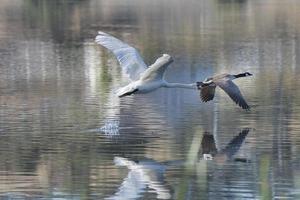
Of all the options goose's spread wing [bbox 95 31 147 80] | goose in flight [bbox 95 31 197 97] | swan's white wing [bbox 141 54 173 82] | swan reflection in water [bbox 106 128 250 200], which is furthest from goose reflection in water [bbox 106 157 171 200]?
goose's spread wing [bbox 95 31 147 80]

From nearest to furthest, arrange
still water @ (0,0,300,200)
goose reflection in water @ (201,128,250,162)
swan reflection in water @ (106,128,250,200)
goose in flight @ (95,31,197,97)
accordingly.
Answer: swan reflection in water @ (106,128,250,200), still water @ (0,0,300,200), goose reflection in water @ (201,128,250,162), goose in flight @ (95,31,197,97)

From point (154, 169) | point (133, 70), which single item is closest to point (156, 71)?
point (133, 70)

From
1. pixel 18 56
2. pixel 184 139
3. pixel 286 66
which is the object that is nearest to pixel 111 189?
pixel 184 139

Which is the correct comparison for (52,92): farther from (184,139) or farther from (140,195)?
(140,195)

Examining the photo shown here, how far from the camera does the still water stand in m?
13.1

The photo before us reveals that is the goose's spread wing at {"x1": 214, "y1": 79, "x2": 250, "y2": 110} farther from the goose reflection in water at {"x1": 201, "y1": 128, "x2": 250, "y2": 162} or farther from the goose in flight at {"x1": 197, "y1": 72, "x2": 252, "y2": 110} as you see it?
the goose reflection in water at {"x1": 201, "y1": 128, "x2": 250, "y2": 162}

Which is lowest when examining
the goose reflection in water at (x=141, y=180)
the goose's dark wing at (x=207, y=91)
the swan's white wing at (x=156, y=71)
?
the goose reflection in water at (x=141, y=180)

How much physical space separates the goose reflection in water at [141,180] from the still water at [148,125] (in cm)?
1

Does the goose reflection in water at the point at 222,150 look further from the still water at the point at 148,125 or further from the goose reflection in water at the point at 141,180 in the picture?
the goose reflection in water at the point at 141,180

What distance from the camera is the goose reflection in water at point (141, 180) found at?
12.5 meters

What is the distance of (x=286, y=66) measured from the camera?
2900cm

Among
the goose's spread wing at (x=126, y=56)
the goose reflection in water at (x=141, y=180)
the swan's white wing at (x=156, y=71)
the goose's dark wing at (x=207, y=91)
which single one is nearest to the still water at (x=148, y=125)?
the goose reflection in water at (x=141, y=180)

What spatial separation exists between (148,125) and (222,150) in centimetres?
236

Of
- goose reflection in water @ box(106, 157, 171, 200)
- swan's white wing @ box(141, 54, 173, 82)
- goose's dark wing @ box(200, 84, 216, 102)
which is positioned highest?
swan's white wing @ box(141, 54, 173, 82)
